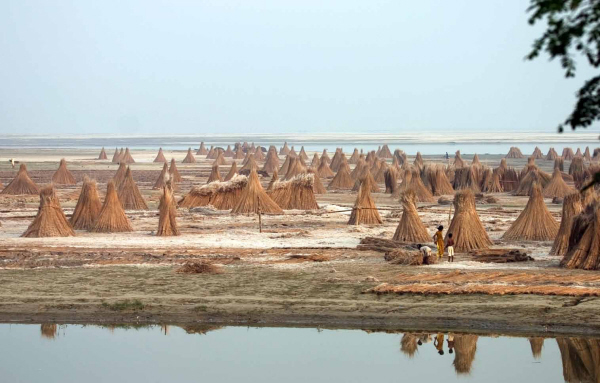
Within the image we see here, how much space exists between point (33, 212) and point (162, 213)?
623 centimetres

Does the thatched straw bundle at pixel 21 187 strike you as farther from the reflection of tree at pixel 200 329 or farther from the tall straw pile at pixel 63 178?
the reflection of tree at pixel 200 329

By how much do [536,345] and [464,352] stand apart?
855mm

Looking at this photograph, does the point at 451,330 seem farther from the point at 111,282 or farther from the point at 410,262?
the point at 111,282

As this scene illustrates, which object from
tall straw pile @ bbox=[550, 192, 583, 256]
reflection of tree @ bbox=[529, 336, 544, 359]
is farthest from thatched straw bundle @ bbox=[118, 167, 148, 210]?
reflection of tree @ bbox=[529, 336, 544, 359]

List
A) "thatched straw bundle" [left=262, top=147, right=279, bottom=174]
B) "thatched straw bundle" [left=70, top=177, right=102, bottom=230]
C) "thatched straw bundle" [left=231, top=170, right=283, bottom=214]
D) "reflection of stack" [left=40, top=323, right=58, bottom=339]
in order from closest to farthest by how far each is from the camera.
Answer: "reflection of stack" [left=40, top=323, right=58, bottom=339] < "thatched straw bundle" [left=70, top=177, right=102, bottom=230] < "thatched straw bundle" [left=231, top=170, right=283, bottom=214] < "thatched straw bundle" [left=262, top=147, right=279, bottom=174]

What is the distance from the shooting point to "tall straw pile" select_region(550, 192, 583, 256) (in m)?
16.8

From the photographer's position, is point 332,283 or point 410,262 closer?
point 332,283

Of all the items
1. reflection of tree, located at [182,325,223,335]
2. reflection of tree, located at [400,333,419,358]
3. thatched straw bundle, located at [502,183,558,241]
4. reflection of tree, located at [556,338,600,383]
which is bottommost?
reflection of tree, located at [182,325,223,335]

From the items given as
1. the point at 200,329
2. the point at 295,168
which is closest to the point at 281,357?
the point at 200,329

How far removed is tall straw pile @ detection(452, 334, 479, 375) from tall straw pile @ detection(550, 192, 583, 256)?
4.75m

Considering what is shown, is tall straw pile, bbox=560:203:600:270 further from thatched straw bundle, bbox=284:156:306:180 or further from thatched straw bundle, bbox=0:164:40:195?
thatched straw bundle, bbox=284:156:306:180

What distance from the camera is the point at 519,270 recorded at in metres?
15.3

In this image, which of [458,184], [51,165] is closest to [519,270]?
[458,184]

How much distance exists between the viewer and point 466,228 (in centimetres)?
1753
